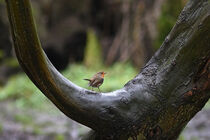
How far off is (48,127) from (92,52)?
658 centimetres

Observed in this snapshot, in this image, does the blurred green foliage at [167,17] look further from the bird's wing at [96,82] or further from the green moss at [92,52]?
the bird's wing at [96,82]

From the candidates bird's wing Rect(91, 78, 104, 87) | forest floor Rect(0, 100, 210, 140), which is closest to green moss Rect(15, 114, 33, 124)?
forest floor Rect(0, 100, 210, 140)

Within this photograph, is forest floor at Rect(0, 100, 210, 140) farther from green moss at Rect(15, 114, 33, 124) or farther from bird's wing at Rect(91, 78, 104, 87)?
bird's wing at Rect(91, 78, 104, 87)

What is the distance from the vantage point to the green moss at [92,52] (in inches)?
494

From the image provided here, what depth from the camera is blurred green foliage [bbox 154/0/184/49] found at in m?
9.73

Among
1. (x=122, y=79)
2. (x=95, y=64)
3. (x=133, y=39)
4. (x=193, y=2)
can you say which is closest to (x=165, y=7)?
A: (x=133, y=39)

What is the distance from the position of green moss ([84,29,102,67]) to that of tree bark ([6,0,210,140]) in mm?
10332

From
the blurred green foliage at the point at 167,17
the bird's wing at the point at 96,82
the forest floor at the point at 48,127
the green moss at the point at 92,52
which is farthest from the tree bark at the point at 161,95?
the green moss at the point at 92,52

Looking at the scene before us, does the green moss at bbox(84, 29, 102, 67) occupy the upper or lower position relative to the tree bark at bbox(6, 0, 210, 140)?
upper

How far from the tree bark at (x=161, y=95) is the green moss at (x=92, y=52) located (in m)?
10.3

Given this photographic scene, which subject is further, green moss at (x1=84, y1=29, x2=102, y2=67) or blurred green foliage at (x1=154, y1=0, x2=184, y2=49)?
green moss at (x1=84, y1=29, x2=102, y2=67)

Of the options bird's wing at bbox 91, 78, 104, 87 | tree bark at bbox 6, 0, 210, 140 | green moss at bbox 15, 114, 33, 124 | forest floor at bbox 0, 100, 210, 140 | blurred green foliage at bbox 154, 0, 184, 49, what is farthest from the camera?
blurred green foliage at bbox 154, 0, 184, 49

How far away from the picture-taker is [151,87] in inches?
79.0

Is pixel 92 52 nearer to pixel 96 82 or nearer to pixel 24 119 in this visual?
pixel 24 119
